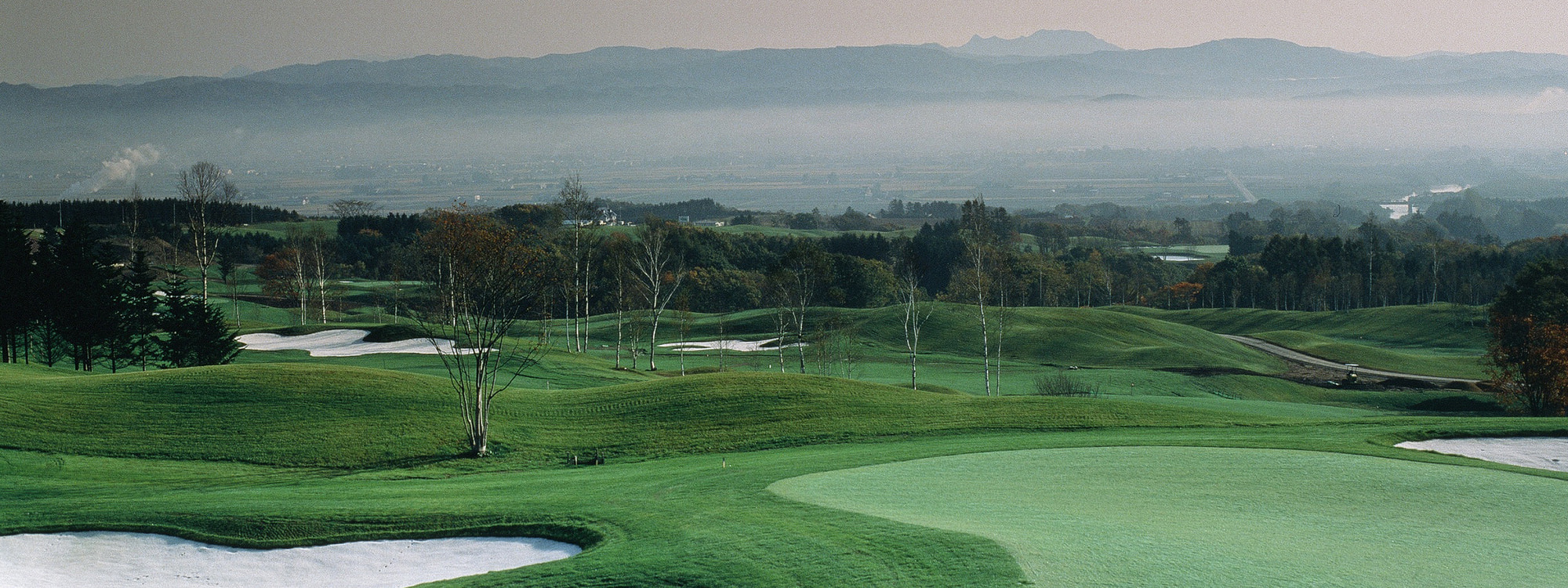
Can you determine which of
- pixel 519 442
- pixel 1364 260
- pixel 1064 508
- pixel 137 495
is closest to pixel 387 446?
pixel 519 442

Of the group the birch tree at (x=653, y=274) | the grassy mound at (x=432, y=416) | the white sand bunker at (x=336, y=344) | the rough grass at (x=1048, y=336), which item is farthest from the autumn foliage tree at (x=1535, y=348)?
the white sand bunker at (x=336, y=344)

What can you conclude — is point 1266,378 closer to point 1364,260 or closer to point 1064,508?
point 1064,508

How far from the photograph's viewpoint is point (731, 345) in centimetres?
8219

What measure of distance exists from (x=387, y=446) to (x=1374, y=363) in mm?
77496

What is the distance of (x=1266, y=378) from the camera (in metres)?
66.9

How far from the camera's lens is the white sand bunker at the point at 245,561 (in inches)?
664

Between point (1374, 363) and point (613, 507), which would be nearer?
point (613, 507)

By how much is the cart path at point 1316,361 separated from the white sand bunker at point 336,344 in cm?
6594

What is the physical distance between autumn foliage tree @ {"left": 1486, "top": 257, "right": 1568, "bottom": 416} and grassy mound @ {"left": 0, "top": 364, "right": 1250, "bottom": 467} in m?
29.5

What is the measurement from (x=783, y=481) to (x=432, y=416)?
1614 cm

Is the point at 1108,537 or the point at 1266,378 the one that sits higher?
the point at 1108,537

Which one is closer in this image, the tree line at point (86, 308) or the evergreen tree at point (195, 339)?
the tree line at point (86, 308)

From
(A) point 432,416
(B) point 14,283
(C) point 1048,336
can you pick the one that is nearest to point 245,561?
(A) point 432,416

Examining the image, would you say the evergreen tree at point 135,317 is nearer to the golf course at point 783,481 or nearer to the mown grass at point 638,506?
the golf course at point 783,481
